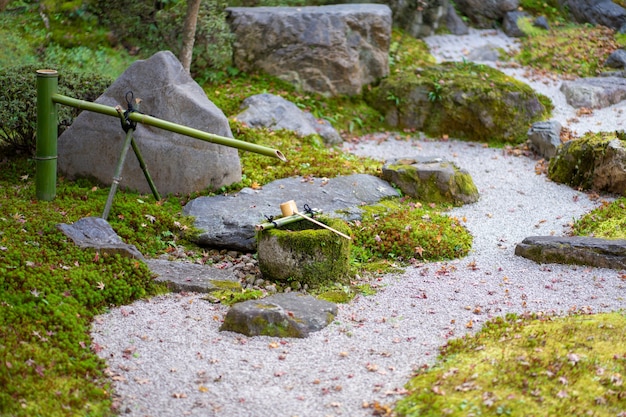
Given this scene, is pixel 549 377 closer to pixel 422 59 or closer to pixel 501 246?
pixel 501 246

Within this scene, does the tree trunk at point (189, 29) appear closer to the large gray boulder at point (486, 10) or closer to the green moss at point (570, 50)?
the green moss at point (570, 50)

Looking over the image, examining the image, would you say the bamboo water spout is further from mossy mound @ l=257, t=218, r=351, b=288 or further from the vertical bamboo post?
mossy mound @ l=257, t=218, r=351, b=288

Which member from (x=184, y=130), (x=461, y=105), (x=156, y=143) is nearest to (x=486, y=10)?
(x=461, y=105)

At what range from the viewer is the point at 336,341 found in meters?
6.82

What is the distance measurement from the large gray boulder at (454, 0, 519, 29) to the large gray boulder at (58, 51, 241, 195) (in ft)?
40.6

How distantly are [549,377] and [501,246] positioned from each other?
4.15 metres

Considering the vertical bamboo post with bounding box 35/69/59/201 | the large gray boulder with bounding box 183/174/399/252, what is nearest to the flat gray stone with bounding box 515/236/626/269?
the large gray boulder with bounding box 183/174/399/252

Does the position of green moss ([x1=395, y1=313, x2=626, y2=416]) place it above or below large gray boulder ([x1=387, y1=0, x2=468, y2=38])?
below

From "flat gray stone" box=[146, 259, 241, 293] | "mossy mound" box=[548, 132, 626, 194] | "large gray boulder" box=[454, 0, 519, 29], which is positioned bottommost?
"flat gray stone" box=[146, 259, 241, 293]

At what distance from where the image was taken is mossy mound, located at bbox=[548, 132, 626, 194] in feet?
37.4

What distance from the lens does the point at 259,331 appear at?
687 centimetres

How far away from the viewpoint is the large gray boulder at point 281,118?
13.3m

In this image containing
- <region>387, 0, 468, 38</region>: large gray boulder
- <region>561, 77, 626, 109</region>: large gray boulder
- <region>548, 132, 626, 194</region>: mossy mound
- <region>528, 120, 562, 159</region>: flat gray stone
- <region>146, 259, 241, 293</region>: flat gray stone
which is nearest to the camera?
<region>146, 259, 241, 293</region>: flat gray stone

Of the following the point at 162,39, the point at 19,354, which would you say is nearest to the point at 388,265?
the point at 19,354
